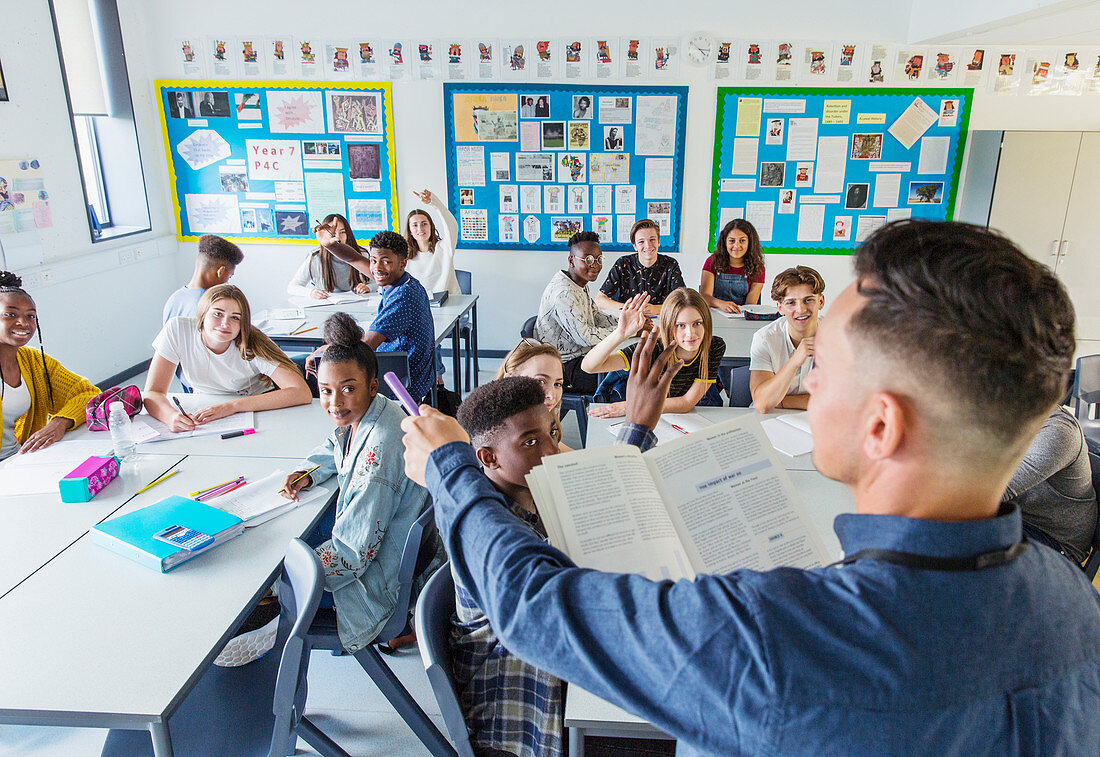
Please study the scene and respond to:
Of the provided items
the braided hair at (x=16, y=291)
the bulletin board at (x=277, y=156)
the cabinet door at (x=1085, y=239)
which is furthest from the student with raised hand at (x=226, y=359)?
the cabinet door at (x=1085, y=239)

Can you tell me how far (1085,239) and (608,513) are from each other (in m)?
5.52

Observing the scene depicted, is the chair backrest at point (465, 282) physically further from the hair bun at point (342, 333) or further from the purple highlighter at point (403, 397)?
the purple highlighter at point (403, 397)

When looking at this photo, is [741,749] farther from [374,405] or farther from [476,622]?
[374,405]

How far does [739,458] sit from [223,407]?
2.20m

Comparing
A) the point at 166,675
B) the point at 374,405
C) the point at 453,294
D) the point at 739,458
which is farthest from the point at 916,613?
the point at 453,294

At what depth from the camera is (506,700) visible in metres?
1.38

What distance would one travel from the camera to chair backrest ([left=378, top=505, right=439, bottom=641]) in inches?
67.9

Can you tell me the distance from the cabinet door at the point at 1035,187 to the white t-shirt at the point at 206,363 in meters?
4.81

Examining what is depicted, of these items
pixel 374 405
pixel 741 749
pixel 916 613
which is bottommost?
pixel 374 405

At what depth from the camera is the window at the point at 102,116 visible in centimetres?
461

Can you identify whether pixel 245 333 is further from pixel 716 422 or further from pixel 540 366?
pixel 716 422

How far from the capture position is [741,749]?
59cm

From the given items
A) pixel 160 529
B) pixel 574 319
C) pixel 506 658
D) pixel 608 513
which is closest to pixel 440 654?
pixel 506 658

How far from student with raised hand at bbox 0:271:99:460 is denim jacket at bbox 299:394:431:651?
4.17 ft
